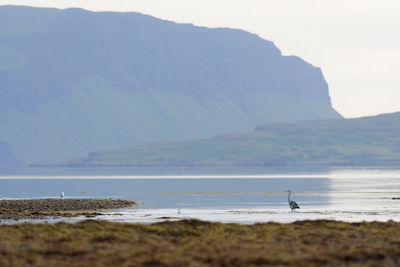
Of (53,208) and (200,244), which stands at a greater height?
(53,208)

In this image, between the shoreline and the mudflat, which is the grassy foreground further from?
the mudflat

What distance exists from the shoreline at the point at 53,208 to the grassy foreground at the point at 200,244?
1910cm

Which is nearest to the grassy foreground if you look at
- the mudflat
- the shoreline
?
the shoreline

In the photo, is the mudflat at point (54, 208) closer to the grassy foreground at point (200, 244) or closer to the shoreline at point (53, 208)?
the shoreline at point (53, 208)

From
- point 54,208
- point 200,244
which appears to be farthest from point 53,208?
point 200,244

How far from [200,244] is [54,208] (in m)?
41.7

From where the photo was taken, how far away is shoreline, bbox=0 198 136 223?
2596 inches

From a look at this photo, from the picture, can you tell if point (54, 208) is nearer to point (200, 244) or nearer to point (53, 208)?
point (53, 208)

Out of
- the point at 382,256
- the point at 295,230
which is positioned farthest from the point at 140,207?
the point at 382,256

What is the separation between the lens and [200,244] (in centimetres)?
3794

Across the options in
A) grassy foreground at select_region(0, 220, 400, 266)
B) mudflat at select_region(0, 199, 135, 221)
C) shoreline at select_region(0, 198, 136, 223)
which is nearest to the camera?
grassy foreground at select_region(0, 220, 400, 266)

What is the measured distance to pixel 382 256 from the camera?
3412 cm

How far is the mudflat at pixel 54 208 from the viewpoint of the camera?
6669 centimetres

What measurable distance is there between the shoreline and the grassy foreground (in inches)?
752
